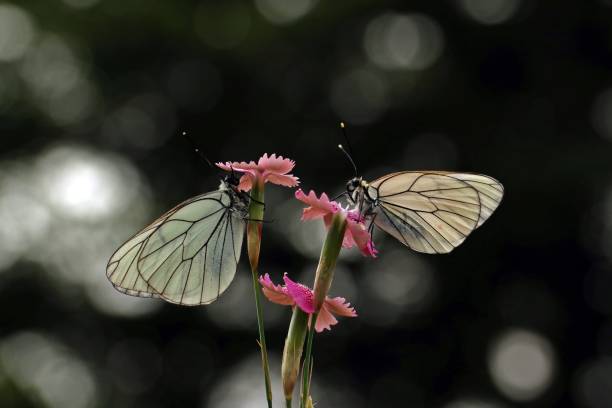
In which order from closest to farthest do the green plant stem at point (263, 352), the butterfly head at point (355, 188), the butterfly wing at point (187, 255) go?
the green plant stem at point (263, 352)
the butterfly head at point (355, 188)
the butterfly wing at point (187, 255)

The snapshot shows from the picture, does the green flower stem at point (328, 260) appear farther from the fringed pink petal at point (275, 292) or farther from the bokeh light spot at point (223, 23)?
the bokeh light spot at point (223, 23)

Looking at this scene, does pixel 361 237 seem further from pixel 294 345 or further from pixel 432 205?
pixel 432 205

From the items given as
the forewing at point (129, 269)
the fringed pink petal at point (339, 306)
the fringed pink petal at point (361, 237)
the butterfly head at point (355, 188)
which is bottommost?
the forewing at point (129, 269)

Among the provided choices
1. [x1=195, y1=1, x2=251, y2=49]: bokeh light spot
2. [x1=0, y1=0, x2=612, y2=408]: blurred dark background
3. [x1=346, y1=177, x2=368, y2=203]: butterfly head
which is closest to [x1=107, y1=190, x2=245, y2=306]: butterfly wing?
[x1=346, y1=177, x2=368, y2=203]: butterfly head

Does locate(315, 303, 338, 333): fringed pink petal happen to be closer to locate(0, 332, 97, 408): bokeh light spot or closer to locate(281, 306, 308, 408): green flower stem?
locate(281, 306, 308, 408): green flower stem

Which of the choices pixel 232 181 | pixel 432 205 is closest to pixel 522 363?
pixel 432 205

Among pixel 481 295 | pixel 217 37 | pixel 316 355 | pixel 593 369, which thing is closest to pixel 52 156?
pixel 217 37

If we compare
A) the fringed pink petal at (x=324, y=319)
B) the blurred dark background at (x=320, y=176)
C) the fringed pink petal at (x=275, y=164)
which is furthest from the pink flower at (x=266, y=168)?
the blurred dark background at (x=320, y=176)
